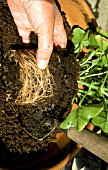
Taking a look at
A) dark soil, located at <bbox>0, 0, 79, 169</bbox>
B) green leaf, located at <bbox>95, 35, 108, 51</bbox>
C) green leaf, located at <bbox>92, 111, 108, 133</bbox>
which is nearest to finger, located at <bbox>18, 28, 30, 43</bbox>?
dark soil, located at <bbox>0, 0, 79, 169</bbox>

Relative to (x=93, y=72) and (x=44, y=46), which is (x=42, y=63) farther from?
(x=93, y=72)

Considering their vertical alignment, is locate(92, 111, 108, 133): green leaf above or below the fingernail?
below

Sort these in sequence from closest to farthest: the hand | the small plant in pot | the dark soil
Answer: the hand, the dark soil, the small plant in pot

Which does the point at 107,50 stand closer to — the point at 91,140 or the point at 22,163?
the point at 91,140

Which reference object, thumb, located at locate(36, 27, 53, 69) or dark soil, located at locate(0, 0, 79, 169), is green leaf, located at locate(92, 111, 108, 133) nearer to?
dark soil, located at locate(0, 0, 79, 169)

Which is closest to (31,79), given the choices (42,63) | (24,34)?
(42,63)

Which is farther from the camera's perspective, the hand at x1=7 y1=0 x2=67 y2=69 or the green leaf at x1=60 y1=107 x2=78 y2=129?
the green leaf at x1=60 y1=107 x2=78 y2=129

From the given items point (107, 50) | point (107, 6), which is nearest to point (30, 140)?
point (107, 50)

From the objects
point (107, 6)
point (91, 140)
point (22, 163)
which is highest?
point (107, 6)
